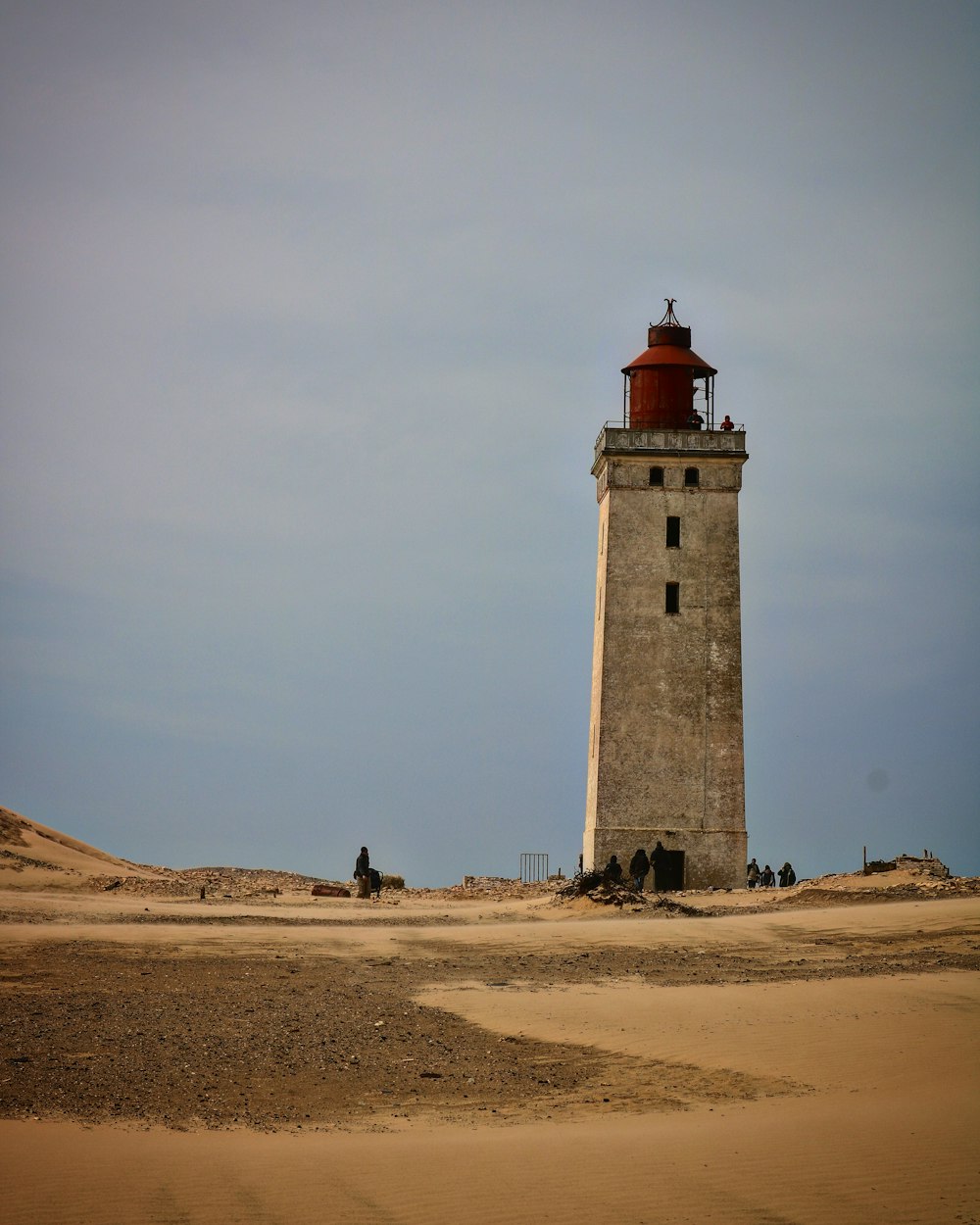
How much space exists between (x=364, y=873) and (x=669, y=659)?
10.3 m

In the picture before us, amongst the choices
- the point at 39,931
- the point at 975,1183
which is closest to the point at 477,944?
the point at 39,931

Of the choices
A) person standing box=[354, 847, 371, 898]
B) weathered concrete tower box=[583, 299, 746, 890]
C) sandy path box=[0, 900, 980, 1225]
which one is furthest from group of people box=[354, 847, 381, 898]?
sandy path box=[0, 900, 980, 1225]

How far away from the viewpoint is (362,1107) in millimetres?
12391

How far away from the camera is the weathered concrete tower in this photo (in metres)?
38.7

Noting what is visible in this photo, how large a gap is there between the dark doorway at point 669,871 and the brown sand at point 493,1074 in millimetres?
11814

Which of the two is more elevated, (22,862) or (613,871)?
(613,871)

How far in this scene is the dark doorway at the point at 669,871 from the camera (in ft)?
125

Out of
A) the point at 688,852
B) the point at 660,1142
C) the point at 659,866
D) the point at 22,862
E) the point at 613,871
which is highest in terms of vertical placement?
the point at 688,852

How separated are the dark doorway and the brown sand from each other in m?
11.8

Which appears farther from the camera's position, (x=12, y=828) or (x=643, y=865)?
(x=12, y=828)

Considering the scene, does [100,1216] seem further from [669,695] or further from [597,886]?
[669,695]

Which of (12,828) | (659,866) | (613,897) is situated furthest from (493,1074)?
(12,828)

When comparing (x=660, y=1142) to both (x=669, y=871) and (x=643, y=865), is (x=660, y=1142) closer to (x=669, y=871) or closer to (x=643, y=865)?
(x=643, y=865)

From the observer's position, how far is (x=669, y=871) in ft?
126
